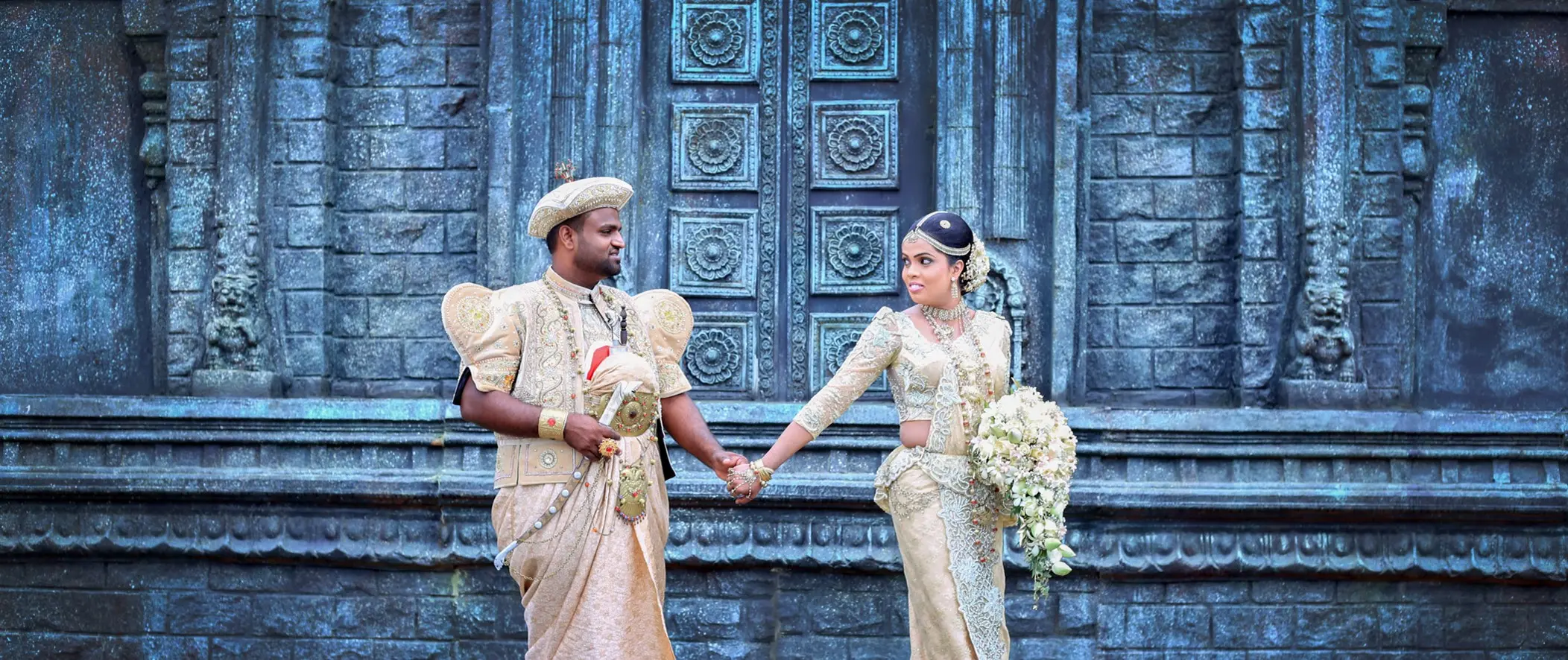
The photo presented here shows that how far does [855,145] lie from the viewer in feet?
25.7

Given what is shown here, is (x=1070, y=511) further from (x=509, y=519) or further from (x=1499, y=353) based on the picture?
(x=509, y=519)

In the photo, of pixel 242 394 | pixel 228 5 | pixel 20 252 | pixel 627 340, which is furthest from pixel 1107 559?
pixel 20 252

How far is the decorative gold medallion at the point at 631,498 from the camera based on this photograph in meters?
4.90

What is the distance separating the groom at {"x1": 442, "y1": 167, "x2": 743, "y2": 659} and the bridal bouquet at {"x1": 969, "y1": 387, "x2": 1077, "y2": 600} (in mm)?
915

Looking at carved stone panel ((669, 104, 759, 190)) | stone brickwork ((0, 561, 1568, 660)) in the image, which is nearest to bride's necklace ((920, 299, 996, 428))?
stone brickwork ((0, 561, 1568, 660))

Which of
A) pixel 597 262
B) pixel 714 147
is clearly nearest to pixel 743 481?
pixel 597 262

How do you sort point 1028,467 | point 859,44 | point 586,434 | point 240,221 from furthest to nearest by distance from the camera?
point 859,44 → point 240,221 → point 1028,467 → point 586,434

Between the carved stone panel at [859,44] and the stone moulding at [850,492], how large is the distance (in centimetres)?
169

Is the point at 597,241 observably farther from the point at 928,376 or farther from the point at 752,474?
the point at 928,376

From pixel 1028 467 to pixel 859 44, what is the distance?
3.21 meters

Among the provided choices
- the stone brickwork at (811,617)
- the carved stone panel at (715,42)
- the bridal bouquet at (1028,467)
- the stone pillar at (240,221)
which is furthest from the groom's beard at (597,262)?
the stone pillar at (240,221)

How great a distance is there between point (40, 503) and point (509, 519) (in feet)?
12.3

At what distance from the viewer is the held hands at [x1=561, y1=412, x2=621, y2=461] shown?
484 centimetres

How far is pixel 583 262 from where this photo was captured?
5102 millimetres
